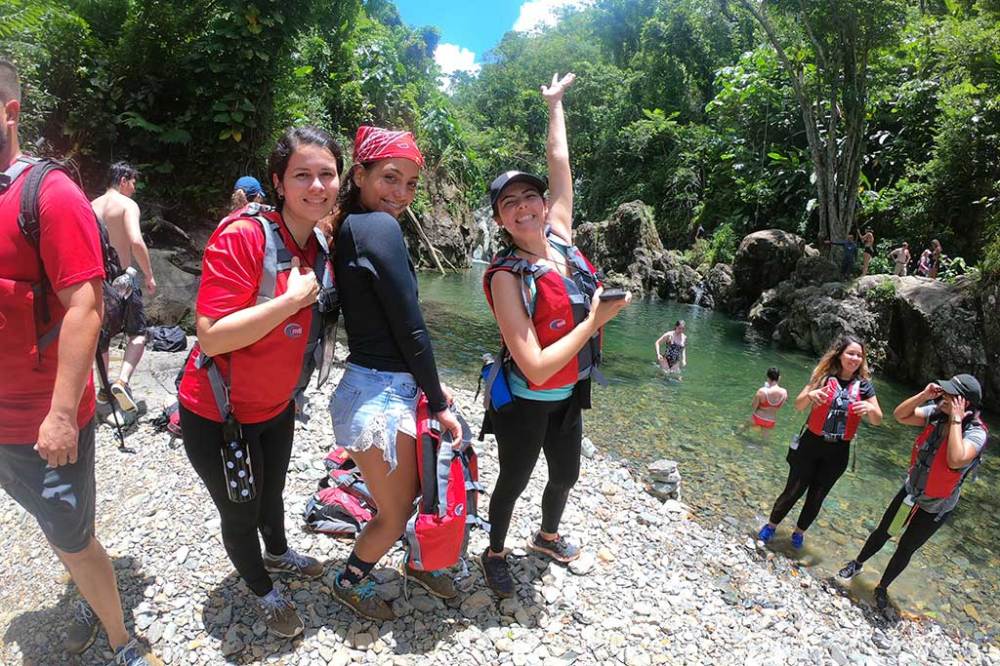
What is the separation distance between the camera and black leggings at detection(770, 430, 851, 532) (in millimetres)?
4820

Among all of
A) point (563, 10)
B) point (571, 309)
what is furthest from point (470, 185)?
point (563, 10)

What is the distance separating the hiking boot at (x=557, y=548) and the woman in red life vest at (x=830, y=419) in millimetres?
→ 2559

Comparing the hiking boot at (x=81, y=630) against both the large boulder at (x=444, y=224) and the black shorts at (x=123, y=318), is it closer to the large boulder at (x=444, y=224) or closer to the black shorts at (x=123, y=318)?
the black shorts at (x=123, y=318)

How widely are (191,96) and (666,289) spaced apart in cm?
2107

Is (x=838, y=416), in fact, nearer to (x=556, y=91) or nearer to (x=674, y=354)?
(x=556, y=91)

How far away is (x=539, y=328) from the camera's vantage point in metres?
2.79

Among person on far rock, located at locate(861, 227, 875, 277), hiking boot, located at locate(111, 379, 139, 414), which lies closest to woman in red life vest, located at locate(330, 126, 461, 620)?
hiking boot, located at locate(111, 379, 139, 414)

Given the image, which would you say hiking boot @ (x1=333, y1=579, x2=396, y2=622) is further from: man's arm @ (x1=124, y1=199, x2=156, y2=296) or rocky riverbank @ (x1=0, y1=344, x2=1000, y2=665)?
man's arm @ (x1=124, y1=199, x2=156, y2=296)

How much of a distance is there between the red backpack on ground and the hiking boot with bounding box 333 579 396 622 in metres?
0.64

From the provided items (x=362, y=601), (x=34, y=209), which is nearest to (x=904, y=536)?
(x=362, y=601)

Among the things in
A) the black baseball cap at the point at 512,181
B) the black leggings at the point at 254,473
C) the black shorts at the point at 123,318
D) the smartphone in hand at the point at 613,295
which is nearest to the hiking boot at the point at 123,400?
the black shorts at the point at 123,318

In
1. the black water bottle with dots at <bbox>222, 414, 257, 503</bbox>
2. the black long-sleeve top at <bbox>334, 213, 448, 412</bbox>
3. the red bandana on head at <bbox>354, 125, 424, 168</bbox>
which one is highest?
the red bandana on head at <bbox>354, 125, 424, 168</bbox>

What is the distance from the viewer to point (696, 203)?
3272 cm

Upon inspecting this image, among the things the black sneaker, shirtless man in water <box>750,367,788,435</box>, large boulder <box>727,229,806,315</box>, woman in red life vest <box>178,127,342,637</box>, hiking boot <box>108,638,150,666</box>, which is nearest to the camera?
woman in red life vest <box>178,127,342,637</box>
